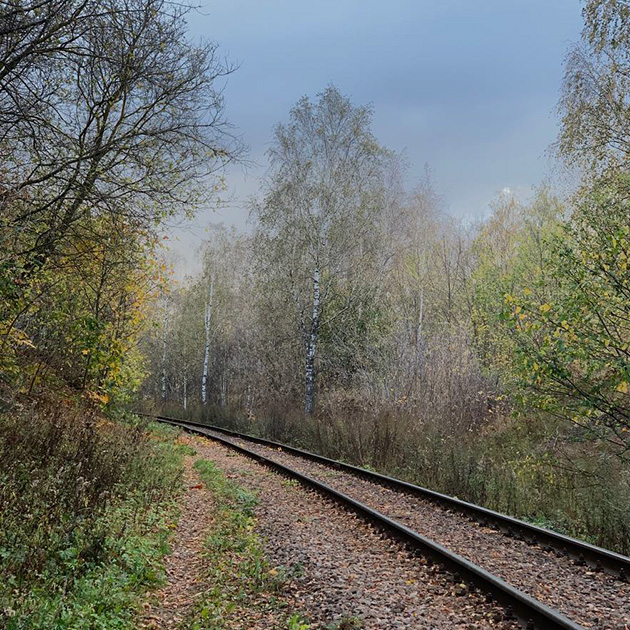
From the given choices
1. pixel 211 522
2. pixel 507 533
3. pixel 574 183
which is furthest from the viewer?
pixel 574 183

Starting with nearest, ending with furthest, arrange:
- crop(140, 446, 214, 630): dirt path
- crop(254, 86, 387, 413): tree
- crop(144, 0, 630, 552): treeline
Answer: crop(140, 446, 214, 630): dirt path < crop(144, 0, 630, 552): treeline < crop(254, 86, 387, 413): tree

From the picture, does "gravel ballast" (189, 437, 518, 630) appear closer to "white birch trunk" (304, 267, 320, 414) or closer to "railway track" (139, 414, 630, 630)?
"railway track" (139, 414, 630, 630)

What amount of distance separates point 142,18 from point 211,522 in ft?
23.6

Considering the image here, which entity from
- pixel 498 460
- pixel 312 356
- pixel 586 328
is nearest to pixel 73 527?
pixel 586 328

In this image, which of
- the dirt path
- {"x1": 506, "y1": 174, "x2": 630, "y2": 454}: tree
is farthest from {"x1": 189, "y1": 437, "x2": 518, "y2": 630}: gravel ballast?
{"x1": 506, "y1": 174, "x2": 630, "y2": 454}: tree

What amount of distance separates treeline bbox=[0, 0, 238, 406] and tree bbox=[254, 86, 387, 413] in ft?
46.6

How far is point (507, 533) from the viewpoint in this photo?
743cm

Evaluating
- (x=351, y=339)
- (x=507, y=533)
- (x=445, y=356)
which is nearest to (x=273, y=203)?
(x=351, y=339)

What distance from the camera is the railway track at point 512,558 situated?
184 inches

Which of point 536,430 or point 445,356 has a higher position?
point 445,356

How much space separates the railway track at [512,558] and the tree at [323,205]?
49.6 ft

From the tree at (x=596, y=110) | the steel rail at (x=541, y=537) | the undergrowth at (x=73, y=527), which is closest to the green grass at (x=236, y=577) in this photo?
the undergrowth at (x=73, y=527)

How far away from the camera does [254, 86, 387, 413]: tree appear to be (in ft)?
80.1

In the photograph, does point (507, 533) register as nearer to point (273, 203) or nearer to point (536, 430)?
point (536, 430)
